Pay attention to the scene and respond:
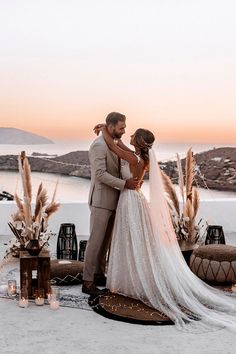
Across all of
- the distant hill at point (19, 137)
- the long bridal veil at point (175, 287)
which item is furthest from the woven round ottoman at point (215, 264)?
the distant hill at point (19, 137)

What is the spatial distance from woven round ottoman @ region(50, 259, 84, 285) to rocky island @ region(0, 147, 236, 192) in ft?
11.8

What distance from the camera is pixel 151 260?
4.34m

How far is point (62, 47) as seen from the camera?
867cm

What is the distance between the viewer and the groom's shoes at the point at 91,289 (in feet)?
14.6

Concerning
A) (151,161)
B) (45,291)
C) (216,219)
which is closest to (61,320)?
(45,291)

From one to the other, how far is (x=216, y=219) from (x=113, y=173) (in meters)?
3.19

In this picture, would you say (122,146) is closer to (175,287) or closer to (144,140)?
(144,140)

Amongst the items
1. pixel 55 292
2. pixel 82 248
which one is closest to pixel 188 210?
pixel 82 248

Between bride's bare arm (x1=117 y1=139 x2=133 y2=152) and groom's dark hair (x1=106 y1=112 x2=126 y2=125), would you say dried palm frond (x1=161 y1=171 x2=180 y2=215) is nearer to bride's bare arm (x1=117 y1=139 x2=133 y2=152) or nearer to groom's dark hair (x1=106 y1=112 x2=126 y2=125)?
bride's bare arm (x1=117 y1=139 x2=133 y2=152)

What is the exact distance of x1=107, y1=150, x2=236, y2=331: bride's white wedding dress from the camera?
425 centimetres

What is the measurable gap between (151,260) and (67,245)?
145cm

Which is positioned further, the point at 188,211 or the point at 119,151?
the point at 188,211

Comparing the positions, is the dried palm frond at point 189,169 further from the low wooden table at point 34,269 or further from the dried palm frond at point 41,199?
the low wooden table at point 34,269

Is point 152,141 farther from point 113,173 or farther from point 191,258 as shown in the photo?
point 191,258
